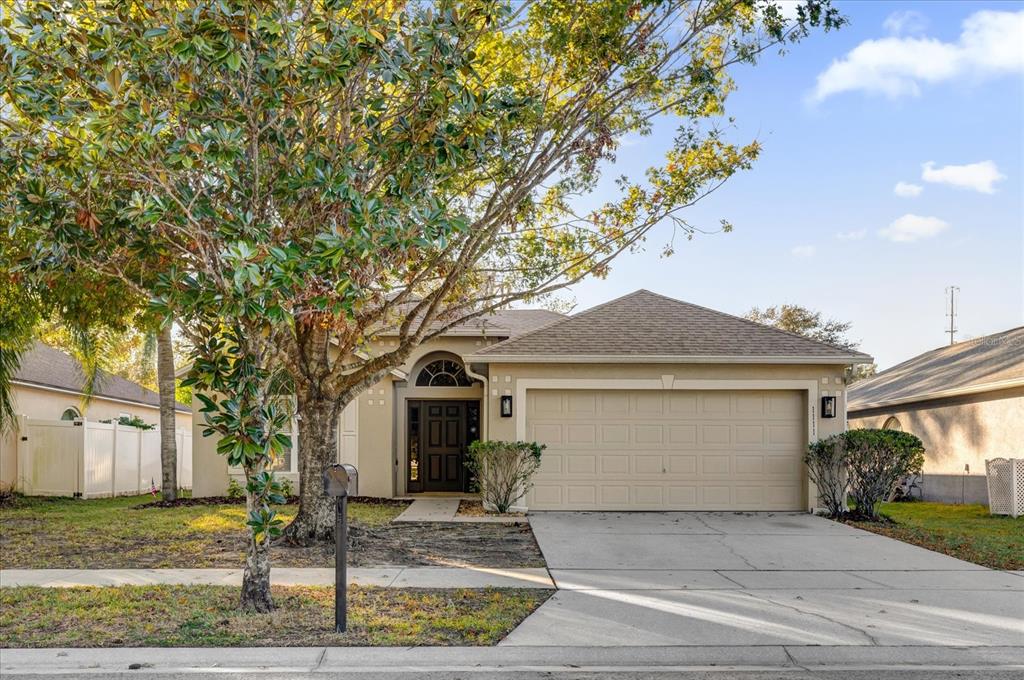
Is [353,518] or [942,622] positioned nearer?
[942,622]

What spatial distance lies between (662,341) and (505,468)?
3728 millimetres

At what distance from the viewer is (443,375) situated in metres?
17.3

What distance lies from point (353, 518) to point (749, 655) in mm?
8405

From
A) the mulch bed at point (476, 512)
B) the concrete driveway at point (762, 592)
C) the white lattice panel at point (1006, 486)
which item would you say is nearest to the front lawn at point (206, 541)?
the concrete driveway at point (762, 592)

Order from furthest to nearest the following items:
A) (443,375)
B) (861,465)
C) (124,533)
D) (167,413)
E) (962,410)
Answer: (962,410) → (443,375) → (167,413) → (861,465) → (124,533)

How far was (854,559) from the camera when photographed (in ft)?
31.9

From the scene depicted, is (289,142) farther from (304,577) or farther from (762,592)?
(762,592)

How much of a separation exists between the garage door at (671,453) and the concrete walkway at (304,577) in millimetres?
5508

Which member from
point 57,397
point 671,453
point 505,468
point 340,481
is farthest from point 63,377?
point 340,481

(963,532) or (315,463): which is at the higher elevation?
(315,463)

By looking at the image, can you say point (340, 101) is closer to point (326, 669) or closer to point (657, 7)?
point (657, 7)

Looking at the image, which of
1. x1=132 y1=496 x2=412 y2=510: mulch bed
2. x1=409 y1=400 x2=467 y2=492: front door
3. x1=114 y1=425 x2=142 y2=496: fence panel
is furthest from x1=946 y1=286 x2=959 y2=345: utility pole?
x1=114 y1=425 x2=142 y2=496: fence panel

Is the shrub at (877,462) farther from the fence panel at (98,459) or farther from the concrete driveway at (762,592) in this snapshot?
the fence panel at (98,459)

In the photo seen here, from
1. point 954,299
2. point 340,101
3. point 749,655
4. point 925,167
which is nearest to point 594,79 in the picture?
point 340,101
